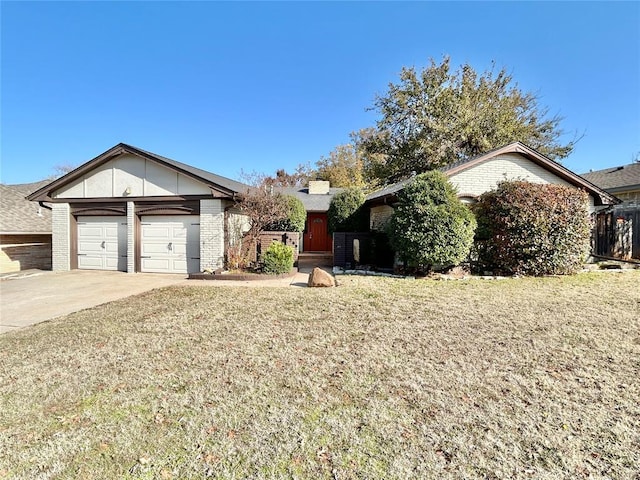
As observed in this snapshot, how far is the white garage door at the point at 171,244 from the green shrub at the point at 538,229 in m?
10.2

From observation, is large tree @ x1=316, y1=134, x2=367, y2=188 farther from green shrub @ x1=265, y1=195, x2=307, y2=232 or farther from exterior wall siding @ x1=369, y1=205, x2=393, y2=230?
green shrub @ x1=265, y1=195, x2=307, y2=232

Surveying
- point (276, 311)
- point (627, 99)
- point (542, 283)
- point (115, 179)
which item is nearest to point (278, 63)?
point (115, 179)

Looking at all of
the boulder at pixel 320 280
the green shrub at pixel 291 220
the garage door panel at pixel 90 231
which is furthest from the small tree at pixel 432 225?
the garage door panel at pixel 90 231

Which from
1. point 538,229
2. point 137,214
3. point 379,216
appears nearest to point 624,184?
point 538,229

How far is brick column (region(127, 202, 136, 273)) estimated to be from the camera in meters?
11.5

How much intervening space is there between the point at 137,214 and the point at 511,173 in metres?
14.0

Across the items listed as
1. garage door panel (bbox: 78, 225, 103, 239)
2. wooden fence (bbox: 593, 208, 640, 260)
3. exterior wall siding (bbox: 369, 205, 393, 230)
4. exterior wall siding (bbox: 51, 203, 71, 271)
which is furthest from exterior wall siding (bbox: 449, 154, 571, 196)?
exterior wall siding (bbox: 51, 203, 71, 271)

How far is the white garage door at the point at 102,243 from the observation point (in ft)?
39.5

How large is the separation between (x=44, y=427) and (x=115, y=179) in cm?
1152

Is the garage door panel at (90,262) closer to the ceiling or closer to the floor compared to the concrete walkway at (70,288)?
closer to the ceiling

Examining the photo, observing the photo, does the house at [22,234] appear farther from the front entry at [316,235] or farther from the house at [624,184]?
the house at [624,184]

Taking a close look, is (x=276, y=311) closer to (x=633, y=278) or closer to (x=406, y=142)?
(x=633, y=278)

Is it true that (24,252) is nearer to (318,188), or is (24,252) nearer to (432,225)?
(318,188)

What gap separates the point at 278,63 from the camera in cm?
1443
